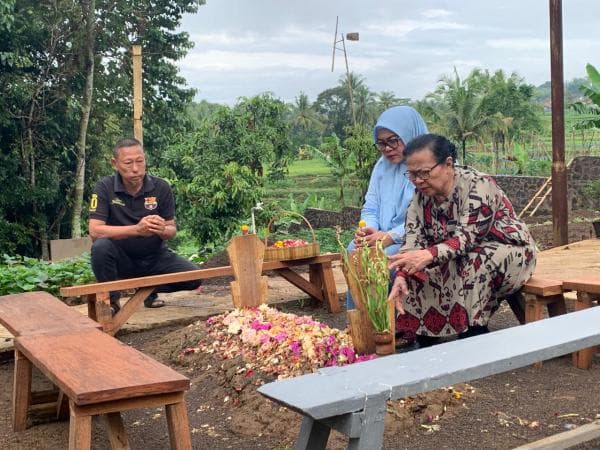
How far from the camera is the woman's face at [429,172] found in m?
4.04

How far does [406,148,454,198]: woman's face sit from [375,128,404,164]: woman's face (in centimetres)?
57

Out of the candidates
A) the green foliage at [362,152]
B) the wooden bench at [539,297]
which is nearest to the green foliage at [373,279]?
the wooden bench at [539,297]

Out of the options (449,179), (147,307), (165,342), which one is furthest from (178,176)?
(449,179)

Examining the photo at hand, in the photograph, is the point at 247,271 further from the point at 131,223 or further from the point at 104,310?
the point at 131,223

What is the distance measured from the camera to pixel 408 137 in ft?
15.2

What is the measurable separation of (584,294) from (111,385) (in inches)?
110

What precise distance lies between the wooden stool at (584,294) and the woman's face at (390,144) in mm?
1210

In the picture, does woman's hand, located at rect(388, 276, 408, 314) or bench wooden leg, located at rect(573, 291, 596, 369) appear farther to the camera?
bench wooden leg, located at rect(573, 291, 596, 369)

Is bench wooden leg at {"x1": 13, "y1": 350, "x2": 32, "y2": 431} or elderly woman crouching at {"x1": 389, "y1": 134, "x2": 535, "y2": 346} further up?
elderly woman crouching at {"x1": 389, "y1": 134, "x2": 535, "y2": 346}

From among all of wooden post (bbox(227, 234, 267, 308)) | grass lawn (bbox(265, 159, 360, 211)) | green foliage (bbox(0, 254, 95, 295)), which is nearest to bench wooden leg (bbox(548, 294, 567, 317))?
wooden post (bbox(227, 234, 267, 308))

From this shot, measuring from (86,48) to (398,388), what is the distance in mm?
14696

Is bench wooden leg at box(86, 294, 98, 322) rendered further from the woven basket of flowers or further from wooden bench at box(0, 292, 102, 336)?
the woven basket of flowers

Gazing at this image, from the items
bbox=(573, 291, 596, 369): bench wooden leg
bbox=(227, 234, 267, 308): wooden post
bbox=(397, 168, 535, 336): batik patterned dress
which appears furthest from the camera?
bbox=(227, 234, 267, 308): wooden post

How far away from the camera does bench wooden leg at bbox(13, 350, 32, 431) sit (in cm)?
370
